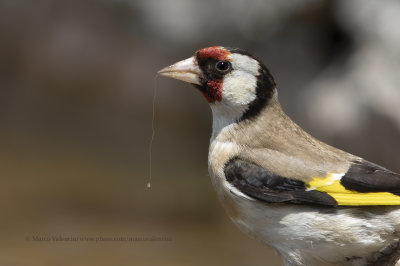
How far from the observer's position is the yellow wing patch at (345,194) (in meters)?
3.85

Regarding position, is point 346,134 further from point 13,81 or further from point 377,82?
point 13,81

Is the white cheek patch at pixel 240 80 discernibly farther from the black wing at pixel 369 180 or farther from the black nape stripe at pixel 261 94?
the black wing at pixel 369 180

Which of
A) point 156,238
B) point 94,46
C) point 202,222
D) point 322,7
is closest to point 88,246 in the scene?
point 156,238

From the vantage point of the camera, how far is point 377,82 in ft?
26.9

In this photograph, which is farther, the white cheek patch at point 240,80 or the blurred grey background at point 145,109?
the blurred grey background at point 145,109

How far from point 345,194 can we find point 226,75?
36.8 inches

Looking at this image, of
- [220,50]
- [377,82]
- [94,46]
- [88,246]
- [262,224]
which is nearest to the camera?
[262,224]

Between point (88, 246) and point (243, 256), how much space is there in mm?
1543

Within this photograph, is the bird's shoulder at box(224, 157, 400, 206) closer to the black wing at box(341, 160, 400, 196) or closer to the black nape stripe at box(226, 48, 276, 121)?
the black wing at box(341, 160, 400, 196)

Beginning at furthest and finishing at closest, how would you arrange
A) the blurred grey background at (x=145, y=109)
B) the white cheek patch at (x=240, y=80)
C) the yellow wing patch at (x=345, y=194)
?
the blurred grey background at (x=145, y=109), the white cheek patch at (x=240, y=80), the yellow wing patch at (x=345, y=194)

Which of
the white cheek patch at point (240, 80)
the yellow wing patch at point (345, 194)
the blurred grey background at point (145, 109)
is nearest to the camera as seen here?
the yellow wing patch at point (345, 194)

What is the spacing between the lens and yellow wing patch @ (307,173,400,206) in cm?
385

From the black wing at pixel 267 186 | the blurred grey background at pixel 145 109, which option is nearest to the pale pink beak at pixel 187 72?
the black wing at pixel 267 186

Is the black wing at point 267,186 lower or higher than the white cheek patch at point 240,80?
lower
